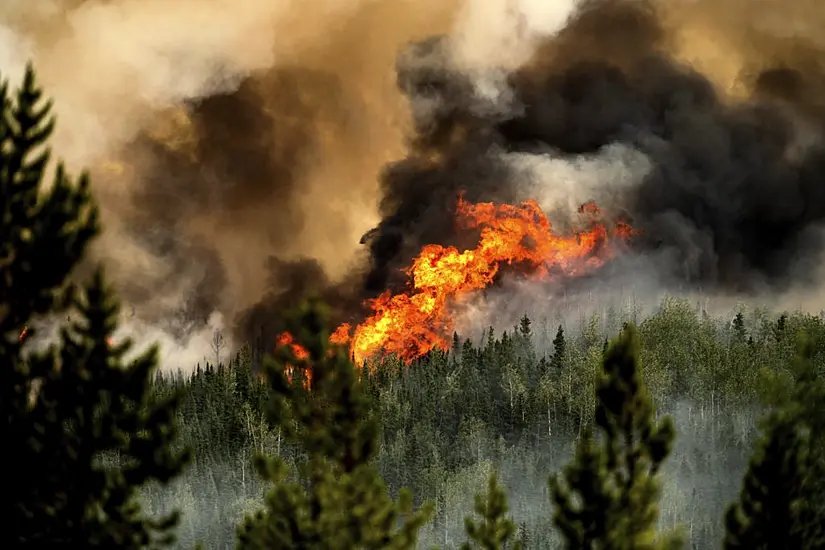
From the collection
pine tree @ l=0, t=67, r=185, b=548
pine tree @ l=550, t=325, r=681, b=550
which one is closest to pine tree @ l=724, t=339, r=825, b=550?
pine tree @ l=550, t=325, r=681, b=550

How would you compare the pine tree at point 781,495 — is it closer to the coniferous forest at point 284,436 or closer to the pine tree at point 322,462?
the coniferous forest at point 284,436

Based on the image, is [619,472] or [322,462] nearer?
[322,462]

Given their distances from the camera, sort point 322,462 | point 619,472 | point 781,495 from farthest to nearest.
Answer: point 781,495 < point 619,472 < point 322,462

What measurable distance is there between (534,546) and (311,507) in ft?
406

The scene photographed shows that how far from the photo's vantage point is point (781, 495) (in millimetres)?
45812

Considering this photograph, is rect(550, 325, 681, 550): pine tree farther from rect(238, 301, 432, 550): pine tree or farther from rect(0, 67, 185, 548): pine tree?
rect(0, 67, 185, 548): pine tree

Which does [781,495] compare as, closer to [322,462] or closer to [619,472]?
[619,472]

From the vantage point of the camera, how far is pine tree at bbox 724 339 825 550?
45625 millimetres

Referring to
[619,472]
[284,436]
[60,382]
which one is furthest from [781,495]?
[60,382]

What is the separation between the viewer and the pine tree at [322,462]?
1220 inches

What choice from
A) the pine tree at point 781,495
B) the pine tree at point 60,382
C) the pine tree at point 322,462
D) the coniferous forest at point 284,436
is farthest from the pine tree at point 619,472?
the pine tree at point 60,382

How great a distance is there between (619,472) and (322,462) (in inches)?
586

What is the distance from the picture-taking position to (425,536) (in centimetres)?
16212

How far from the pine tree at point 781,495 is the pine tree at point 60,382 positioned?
34.6 meters
